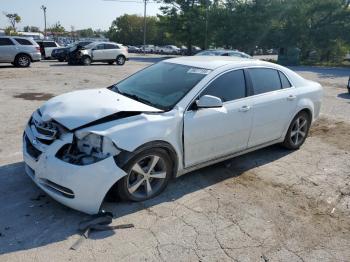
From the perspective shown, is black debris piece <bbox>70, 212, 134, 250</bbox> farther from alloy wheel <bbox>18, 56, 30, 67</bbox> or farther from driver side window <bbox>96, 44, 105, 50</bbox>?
driver side window <bbox>96, 44, 105, 50</bbox>

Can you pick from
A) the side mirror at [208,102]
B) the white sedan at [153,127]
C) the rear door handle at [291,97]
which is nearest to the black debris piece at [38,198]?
the white sedan at [153,127]

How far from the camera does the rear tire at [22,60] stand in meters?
18.8

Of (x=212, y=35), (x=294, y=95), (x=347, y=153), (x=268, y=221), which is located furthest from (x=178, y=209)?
(x=212, y=35)

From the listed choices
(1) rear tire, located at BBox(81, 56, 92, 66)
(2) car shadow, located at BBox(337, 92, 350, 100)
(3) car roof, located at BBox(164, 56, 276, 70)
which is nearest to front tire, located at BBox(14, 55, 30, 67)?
(1) rear tire, located at BBox(81, 56, 92, 66)

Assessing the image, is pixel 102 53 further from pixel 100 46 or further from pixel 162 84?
pixel 162 84

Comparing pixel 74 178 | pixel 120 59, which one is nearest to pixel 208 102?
pixel 74 178

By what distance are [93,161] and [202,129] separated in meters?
1.38

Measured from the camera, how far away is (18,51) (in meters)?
18.6

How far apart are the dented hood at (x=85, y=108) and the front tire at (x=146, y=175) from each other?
1.71ft


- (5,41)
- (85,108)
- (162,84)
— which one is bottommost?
(85,108)

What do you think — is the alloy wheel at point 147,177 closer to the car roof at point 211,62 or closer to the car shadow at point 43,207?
the car shadow at point 43,207

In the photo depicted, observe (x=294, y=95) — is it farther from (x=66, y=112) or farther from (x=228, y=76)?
(x=66, y=112)

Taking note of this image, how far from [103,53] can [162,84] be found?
20053mm

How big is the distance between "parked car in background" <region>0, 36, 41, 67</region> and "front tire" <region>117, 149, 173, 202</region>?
A: 17.2m
